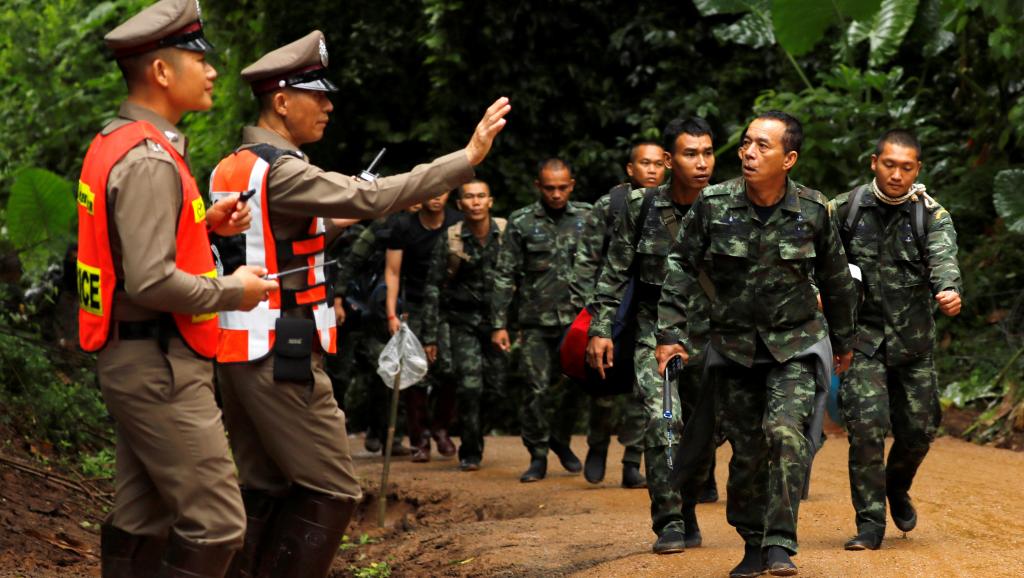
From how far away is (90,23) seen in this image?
20672 millimetres

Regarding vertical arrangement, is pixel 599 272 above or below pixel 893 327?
below

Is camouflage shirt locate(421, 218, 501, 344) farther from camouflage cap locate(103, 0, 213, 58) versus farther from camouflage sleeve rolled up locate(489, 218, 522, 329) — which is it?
camouflage cap locate(103, 0, 213, 58)

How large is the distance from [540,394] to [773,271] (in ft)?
15.2

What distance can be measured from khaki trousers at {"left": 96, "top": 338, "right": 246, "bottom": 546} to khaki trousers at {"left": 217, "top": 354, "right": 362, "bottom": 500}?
2.07 feet

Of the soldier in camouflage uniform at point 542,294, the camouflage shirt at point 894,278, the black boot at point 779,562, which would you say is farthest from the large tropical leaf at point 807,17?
the black boot at point 779,562

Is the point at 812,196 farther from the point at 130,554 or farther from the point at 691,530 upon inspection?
the point at 130,554

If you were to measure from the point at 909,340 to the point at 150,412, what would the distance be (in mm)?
4352

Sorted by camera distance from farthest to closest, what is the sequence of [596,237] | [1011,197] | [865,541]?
[1011,197]
[596,237]
[865,541]

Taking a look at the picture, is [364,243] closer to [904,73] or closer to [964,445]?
[964,445]

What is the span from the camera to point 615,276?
27.7 feet

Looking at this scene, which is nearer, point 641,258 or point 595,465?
point 641,258

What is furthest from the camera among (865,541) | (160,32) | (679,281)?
(865,541)

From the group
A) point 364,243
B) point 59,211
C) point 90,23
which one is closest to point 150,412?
point 59,211

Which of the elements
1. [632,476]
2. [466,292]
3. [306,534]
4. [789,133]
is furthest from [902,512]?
[466,292]
